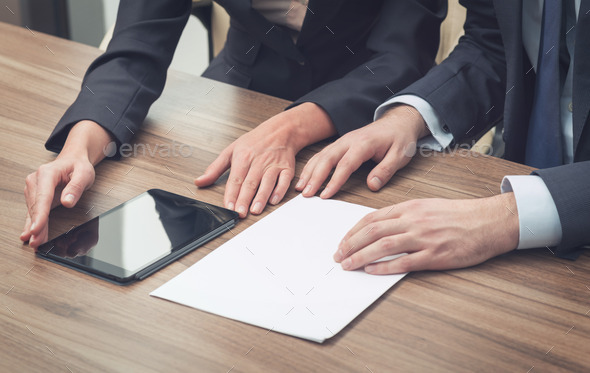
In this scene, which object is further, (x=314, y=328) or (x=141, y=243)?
(x=141, y=243)

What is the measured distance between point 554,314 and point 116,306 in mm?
438

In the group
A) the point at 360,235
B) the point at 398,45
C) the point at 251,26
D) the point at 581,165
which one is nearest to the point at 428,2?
the point at 398,45

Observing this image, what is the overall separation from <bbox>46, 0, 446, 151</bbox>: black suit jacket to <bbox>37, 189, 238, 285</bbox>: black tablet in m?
0.23

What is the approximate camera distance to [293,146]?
95cm

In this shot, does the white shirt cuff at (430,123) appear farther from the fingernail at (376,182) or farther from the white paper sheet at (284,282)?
the white paper sheet at (284,282)

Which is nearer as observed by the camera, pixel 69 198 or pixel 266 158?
pixel 69 198

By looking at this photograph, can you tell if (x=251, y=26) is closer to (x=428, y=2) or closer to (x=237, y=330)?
(x=428, y=2)

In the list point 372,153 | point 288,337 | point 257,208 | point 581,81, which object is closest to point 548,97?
point 581,81

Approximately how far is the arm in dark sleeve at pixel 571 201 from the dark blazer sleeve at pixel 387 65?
35cm

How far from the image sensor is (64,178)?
0.84m

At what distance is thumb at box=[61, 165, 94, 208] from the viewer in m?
0.78

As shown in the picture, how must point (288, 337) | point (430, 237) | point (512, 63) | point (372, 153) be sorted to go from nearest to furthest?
point (288, 337)
point (430, 237)
point (372, 153)
point (512, 63)

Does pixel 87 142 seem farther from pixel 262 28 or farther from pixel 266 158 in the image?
pixel 262 28

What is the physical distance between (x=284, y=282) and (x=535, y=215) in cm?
30
